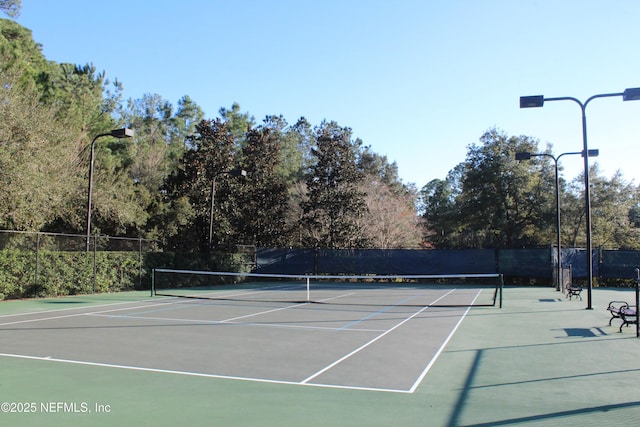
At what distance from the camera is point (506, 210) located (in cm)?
3884

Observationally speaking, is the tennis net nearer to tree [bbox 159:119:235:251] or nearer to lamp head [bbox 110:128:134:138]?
lamp head [bbox 110:128:134:138]

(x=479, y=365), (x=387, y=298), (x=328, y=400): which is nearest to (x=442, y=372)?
(x=479, y=365)

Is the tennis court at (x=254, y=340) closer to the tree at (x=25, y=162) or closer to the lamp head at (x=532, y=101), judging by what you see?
the tree at (x=25, y=162)

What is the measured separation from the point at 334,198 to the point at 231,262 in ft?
37.5

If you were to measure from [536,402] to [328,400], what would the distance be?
242 cm

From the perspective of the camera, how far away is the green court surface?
5191 millimetres

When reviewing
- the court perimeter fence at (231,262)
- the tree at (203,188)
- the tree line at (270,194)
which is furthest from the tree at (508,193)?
the tree at (203,188)

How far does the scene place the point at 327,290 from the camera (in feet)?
81.6

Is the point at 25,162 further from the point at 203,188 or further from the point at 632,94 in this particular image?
the point at 632,94

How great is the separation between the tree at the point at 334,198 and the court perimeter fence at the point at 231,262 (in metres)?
5.86

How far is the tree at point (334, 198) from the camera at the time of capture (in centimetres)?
3894

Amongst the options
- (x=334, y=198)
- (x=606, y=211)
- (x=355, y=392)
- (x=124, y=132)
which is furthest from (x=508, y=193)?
(x=355, y=392)

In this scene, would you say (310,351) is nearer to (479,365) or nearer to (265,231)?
(479,365)

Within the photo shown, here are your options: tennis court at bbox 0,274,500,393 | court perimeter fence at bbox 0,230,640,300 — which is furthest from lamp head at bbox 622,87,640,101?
court perimeter fence at bbox 0,230,640,300
